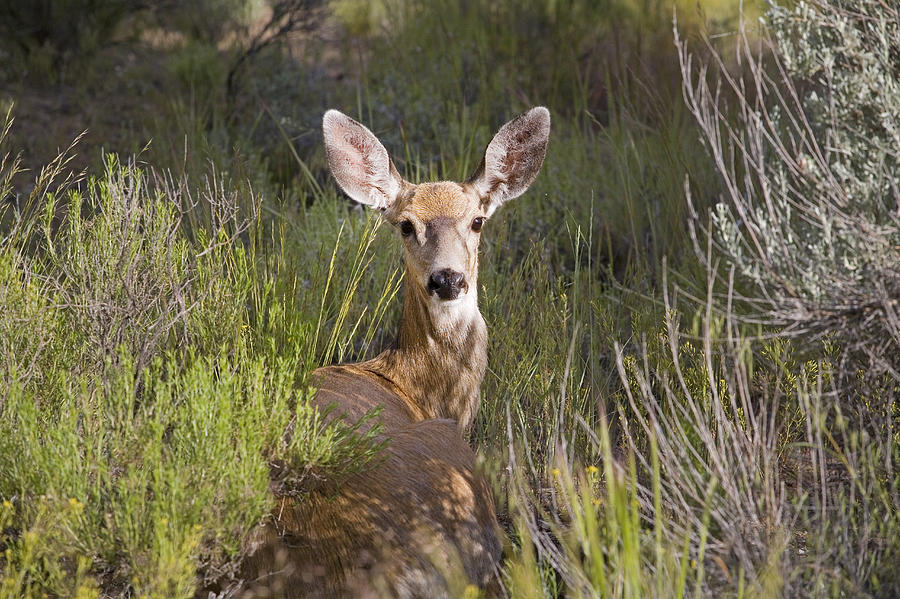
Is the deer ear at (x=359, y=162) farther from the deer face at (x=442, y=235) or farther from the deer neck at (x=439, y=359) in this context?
the deer neck at (x=439, y=359)

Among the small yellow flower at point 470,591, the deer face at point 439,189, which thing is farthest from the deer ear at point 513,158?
the small yellow flower at point 470,591

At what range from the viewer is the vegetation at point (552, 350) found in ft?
10.0

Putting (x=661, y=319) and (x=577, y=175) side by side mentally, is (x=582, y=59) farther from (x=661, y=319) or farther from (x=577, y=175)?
(x=661, y=319)

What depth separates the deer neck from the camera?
473cm

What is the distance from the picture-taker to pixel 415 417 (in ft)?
15.4

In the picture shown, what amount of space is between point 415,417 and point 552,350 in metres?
0.75

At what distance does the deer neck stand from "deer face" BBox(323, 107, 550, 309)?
77 mm

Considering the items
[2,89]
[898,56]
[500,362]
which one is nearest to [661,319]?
[500,362]

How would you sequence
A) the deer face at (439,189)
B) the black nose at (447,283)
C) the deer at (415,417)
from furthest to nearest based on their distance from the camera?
the deer face at (439,189), the black nose at (447,283), the deer at (415,417)

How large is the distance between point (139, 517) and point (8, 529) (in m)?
0.70

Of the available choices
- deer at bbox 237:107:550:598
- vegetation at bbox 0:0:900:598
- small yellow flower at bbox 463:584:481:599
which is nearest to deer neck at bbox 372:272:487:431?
deer at bbox 237:107:550:598

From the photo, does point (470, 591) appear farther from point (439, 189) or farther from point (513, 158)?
point (513, 158)

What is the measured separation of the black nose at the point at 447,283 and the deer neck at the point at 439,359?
269mm

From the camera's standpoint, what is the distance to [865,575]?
318cm
